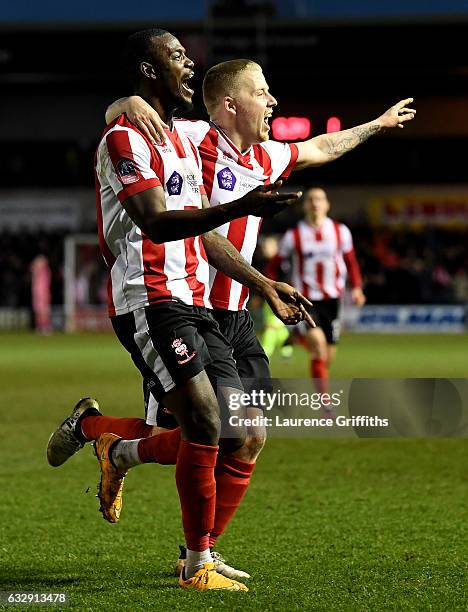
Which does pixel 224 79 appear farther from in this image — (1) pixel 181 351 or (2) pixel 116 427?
(2) pixel 116 427

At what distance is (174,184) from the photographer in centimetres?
452

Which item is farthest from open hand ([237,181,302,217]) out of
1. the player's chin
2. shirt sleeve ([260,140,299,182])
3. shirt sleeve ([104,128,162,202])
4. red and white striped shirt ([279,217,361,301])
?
red and white striped shirt ([279,217,361,301])

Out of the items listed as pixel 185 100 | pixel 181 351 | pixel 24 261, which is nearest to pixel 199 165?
pixel 185 100

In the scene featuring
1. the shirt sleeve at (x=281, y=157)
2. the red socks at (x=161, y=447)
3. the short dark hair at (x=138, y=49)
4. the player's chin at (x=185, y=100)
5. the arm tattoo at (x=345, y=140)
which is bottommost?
the red socks at (x=161, y=447)

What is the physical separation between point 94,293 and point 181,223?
25.9 metres

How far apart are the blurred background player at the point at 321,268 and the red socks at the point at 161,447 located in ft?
20.1

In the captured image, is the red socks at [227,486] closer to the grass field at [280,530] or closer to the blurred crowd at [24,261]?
the grass field at [280,530]

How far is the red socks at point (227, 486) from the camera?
4.91 meters

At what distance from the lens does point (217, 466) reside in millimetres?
4961

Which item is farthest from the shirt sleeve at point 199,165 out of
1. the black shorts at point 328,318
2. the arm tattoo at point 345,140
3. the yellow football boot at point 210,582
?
the black shorts at point 328,318

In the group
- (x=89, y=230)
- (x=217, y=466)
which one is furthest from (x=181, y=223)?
(x=89, y=230)

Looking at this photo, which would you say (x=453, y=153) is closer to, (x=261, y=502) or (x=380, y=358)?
(x=380, y=358)

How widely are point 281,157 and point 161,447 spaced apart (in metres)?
1.42

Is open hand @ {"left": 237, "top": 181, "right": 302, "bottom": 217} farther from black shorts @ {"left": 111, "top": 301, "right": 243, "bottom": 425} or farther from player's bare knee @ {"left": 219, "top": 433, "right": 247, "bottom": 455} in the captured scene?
player's bare knee @ {"left": 219, "top": 433, "right": 247, "bottom": 455}
